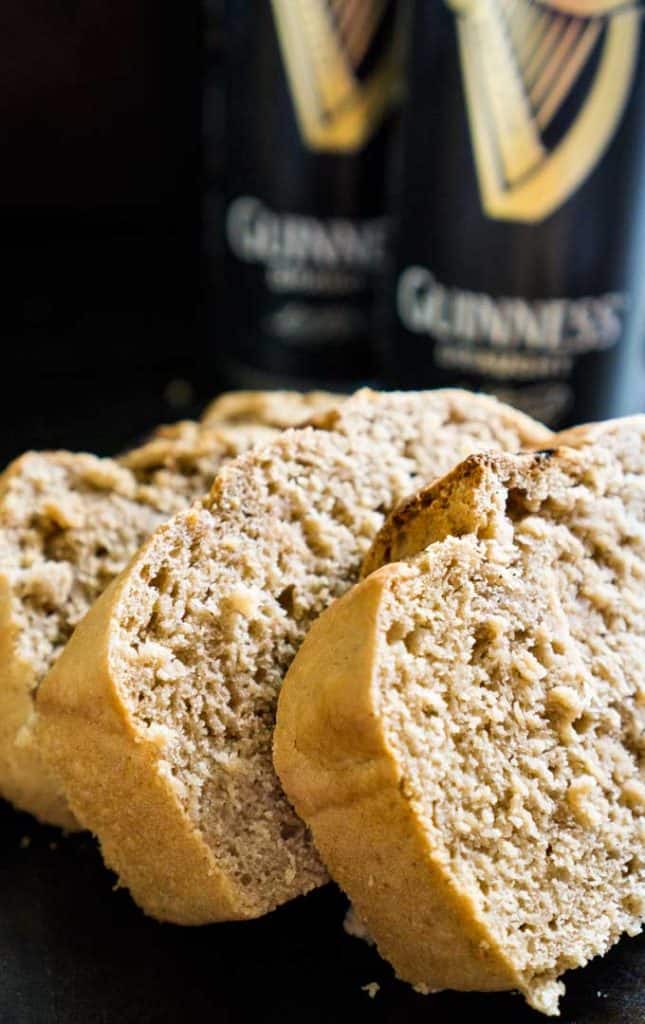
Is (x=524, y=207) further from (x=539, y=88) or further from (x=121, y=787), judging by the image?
(x=121, y=787)

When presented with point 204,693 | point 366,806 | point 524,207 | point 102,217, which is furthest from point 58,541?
point 102,217


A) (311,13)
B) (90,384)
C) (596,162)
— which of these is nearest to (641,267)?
(596,162)

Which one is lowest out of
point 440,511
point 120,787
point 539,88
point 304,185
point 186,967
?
point 186,967

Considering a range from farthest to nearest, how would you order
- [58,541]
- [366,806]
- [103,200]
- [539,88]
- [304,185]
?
[103,200] < [304,185] < [539,88] < [58,541] < [366,806]

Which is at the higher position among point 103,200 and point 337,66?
point 337,66

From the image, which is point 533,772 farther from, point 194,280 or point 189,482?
point 194,280
